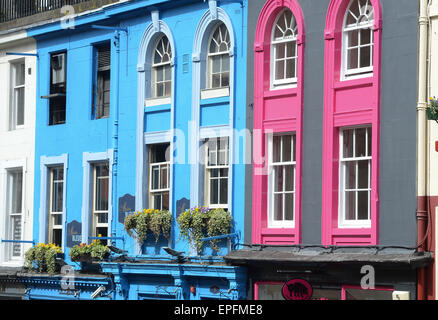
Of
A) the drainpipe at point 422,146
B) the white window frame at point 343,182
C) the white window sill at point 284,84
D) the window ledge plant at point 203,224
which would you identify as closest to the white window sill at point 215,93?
the white window sill at point 284,84

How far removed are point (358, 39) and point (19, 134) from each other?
12651 millimetres

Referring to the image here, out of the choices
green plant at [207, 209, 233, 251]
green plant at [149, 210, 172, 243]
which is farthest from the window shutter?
green plant at [207, 209, 233, 251]

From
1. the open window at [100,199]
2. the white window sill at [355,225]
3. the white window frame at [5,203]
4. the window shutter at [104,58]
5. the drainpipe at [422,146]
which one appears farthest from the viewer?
the white window frame at [5,203]

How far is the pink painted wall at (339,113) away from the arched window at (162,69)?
18.1ft

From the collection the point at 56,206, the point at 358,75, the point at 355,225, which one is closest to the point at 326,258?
the point at 355,225

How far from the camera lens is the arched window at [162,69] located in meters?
27.3

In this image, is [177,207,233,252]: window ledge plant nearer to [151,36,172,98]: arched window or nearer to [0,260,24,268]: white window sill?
[151,36,172,98]: arched window

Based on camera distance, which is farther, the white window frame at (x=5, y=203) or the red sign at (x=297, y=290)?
the white window frame at (x=5, y=203)

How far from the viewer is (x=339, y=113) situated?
22844 millimetres

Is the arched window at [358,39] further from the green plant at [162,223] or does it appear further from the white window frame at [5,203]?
the white window frame at [5,203]

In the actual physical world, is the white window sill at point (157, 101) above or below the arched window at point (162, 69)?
below

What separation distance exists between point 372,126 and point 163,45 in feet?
24.7

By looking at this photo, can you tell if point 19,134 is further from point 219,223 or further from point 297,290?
point 297,290

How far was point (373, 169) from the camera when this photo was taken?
71.9 ft
